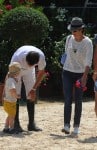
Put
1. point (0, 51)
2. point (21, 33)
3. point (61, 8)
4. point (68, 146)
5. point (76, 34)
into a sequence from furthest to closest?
1. point (61, 8)
2. point (0, 51)
3. point (21, 33)
4. point (76, 34)
5. point (68, 146)

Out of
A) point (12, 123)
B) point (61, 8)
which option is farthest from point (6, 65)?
point (12, 123)

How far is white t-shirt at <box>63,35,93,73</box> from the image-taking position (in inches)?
324

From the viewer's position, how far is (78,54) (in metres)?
8.29

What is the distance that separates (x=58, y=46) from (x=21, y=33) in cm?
115

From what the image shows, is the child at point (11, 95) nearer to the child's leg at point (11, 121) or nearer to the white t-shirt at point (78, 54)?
the child's leg at point (11, 121)

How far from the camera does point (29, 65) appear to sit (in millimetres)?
8266

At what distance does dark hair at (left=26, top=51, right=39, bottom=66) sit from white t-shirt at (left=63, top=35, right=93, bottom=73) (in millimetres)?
504

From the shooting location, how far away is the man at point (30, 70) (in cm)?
820

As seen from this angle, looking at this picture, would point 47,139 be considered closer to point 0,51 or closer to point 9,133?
point 9,133

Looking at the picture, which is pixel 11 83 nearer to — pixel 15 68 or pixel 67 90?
pixel 15 68

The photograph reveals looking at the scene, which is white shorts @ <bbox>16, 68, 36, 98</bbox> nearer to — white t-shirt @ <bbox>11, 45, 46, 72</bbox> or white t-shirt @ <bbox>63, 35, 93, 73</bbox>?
white t-shirt @ <bbox>11, 45, 46, 72</bbox>

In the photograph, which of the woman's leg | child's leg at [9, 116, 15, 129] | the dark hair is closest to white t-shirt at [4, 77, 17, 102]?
child's leg at [9, 116, 15, 129]

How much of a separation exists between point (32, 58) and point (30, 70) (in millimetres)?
441

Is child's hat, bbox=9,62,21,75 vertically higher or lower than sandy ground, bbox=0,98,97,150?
higher
